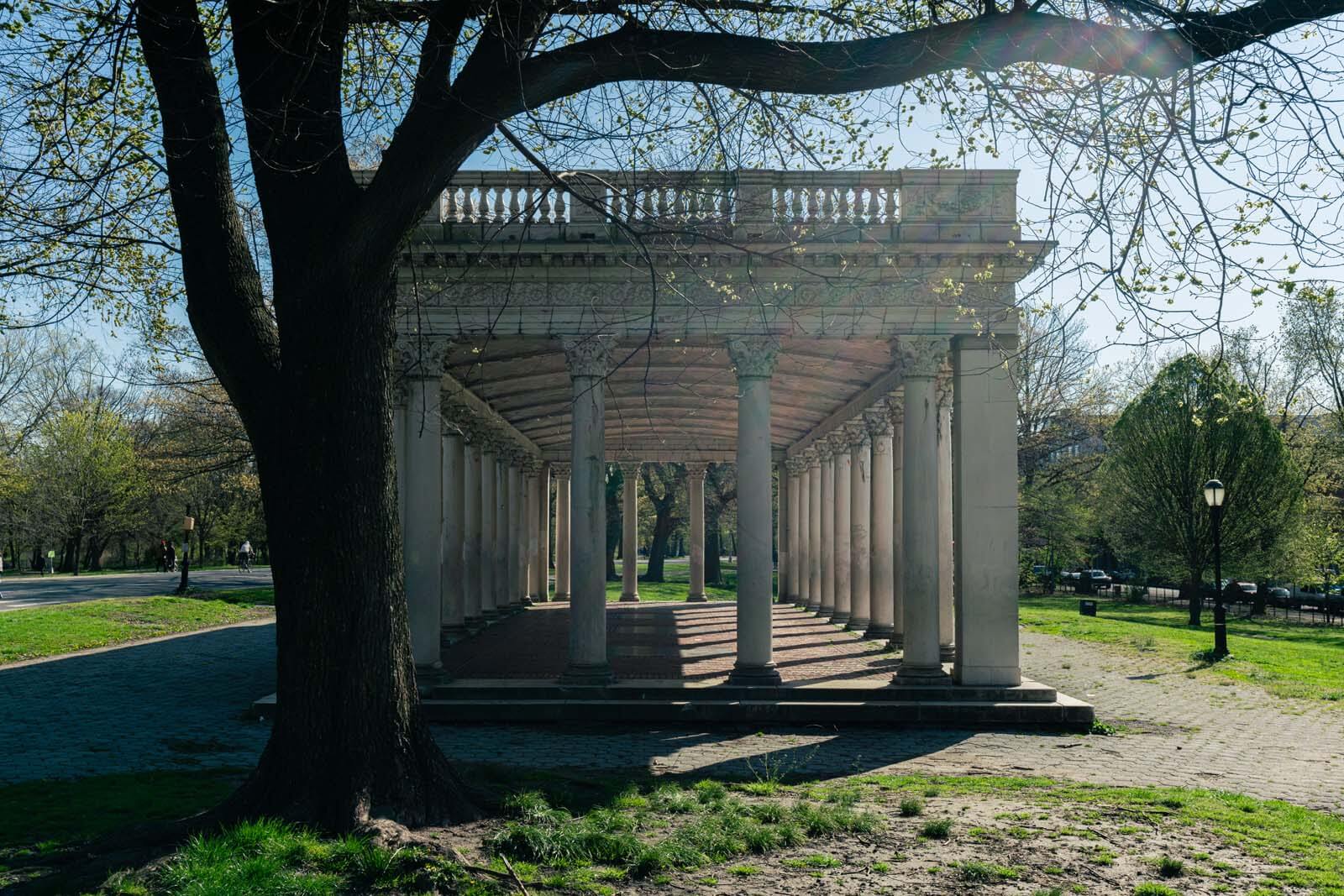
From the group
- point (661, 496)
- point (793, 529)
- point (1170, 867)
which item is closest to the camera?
point (1170, 867)

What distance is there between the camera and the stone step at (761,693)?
58.1 feet

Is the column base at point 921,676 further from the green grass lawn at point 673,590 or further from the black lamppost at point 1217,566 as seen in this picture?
the green grass lawn at point 673,590

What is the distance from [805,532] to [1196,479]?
16294mm

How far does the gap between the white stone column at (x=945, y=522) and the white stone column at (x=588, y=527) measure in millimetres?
6769

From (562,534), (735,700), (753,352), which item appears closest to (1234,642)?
(735,700)

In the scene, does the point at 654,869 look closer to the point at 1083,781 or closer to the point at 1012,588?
the point at 1083,781

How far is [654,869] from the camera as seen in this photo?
7980 mm

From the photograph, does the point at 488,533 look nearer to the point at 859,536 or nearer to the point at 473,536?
the point at 473,536

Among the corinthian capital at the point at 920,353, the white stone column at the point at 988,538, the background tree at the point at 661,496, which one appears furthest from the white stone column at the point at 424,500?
the background tree at the point at 661,496

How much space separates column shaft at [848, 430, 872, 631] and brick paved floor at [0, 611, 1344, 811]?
6.37 m

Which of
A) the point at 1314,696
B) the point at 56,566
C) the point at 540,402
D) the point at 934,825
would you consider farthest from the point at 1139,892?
the point at 56,566

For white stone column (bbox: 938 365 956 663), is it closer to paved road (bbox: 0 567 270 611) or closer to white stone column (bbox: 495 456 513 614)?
white stone column (bbox: 495 456 513 614)

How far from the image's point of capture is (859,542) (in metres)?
28.2

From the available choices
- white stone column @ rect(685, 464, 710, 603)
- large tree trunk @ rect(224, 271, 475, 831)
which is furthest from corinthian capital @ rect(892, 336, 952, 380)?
white stone column @ rect(685, 464, 710, 603)
